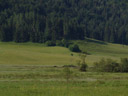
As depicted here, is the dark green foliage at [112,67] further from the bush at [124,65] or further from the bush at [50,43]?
the bush at [50,43]

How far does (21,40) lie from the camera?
199625 mm

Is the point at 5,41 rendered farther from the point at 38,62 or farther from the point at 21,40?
the point at 38,62

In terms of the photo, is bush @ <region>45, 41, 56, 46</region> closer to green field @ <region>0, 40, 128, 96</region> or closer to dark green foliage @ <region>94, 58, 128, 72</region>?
green field @ <region>0, 40, 128, 96</region>

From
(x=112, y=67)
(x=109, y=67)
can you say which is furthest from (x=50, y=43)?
(x=112, y=67)

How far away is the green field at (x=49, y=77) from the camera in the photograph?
46.9m

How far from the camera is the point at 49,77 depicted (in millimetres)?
71562

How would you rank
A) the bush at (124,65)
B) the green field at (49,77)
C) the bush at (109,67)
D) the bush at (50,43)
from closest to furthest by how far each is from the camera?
the green field at (49,77) → the bush at (109,67) → the bush at (124,65) → the bush at (50,43)

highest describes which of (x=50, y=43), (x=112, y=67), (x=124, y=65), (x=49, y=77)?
(x=49, y=77)

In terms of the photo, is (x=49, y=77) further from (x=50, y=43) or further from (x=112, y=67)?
(x=50, y=43)

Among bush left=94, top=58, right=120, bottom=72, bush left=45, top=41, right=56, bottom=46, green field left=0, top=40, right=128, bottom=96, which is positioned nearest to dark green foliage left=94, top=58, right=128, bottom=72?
bush left=94, top=58, right=120, bottom=72

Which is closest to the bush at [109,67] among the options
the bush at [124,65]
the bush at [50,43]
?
the bush at [124,65]

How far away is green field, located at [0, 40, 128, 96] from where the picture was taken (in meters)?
46.9

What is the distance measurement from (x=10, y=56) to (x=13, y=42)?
212 feet

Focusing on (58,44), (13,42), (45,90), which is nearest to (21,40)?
(13,42)
